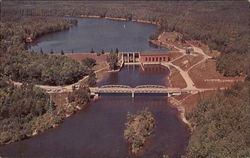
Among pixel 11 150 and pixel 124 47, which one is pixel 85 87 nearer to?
pixel 11 150

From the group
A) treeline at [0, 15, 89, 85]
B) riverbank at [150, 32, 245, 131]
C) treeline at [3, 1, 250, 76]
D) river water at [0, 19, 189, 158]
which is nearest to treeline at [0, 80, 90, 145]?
river water at [0, 19, 189, 158]

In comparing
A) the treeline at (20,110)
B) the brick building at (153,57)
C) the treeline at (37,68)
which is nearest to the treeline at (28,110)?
the treeline at (20,110)

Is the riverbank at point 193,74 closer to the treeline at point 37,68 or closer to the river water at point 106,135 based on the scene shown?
the river water at point 106,135

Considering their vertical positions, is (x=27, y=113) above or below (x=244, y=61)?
below

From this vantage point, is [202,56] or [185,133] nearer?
[185,133]

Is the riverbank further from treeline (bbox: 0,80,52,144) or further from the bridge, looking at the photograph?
treeline (bbox: 0,80,52,144)

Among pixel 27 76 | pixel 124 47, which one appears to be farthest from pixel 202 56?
pixel 27 76
